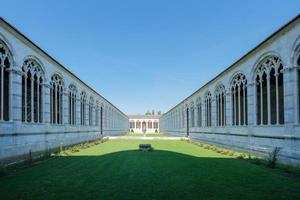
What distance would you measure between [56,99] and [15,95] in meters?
7.41

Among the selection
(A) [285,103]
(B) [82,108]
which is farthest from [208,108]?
(A) [285,103]

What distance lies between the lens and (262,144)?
16.9 metres

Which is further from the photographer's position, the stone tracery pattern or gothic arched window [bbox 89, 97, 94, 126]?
gothic arched window [bbox 89, 97, 94, 126]

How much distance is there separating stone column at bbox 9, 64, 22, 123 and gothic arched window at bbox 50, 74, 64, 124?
6.13 m

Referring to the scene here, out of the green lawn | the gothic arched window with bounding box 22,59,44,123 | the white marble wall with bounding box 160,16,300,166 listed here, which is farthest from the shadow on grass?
the gothic arched window with bounding box 22,59,44,123

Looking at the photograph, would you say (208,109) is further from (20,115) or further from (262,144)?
(20,115)

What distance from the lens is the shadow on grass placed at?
7.88m

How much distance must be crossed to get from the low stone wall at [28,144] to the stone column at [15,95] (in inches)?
43.6

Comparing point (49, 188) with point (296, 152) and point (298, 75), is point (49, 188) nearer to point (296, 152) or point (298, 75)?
point (296, 152)

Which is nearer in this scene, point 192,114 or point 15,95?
point 15,95

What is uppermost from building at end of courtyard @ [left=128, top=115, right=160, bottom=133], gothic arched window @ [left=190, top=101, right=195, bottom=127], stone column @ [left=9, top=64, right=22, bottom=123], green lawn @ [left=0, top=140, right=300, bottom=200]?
stone column @ [left=9, top=64, right=22, bottom=123]

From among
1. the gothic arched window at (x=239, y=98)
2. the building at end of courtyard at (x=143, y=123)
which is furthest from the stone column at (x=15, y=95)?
the building at end of courtyard at (x=143, y=123)

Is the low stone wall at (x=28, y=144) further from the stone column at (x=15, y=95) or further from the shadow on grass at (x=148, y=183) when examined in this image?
the shadow on grass at (x=148, y=183)

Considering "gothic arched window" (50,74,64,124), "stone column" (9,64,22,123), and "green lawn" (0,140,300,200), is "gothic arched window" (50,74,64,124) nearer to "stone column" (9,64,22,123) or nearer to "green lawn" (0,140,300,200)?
"stone column" (9,64,22,123)
